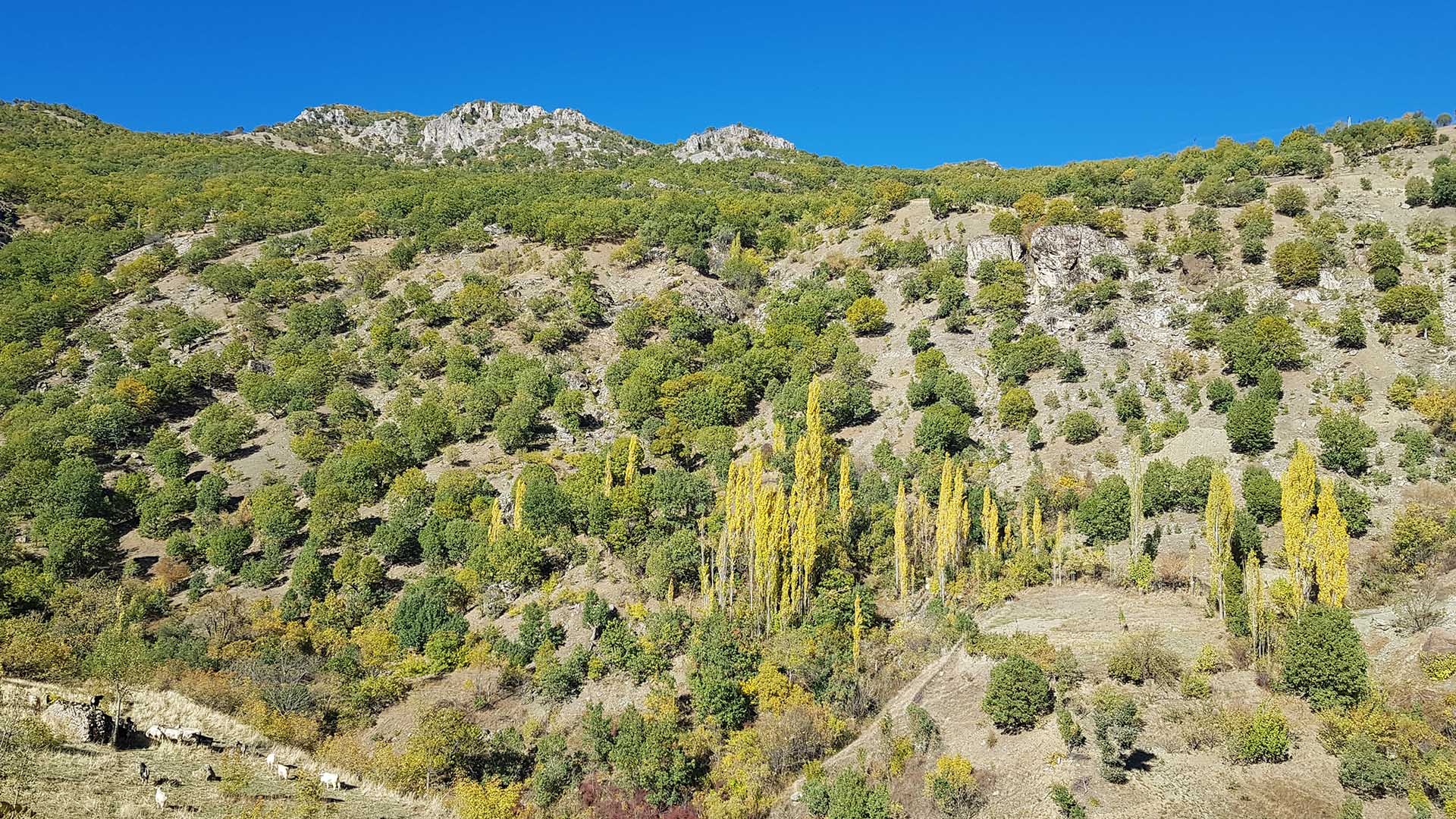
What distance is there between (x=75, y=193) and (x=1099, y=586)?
536ft

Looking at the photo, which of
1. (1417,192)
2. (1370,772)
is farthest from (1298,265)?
(1370,772)

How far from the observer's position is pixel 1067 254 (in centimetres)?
8631

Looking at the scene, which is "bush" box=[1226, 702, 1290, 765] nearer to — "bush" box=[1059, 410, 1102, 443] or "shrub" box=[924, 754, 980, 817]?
"shrub" box=[924, 754, 980, 817]

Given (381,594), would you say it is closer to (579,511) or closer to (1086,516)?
(579,511)

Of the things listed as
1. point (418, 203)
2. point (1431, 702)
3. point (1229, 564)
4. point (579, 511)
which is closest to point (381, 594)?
point (579, 511)

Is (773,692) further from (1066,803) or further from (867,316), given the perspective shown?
(867,316)

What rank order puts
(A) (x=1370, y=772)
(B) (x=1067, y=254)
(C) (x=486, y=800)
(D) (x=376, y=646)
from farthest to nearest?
(B) (x=1067, y=254)
(D) (x=376, y=646)
(C) (x=486, y=800)
(A) (x=1370, y=772)

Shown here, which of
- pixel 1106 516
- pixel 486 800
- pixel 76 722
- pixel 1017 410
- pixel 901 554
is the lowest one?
pixel 486 800

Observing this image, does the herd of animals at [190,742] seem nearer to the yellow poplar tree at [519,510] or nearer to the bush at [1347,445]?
the yellow poplar tree at [519,510]

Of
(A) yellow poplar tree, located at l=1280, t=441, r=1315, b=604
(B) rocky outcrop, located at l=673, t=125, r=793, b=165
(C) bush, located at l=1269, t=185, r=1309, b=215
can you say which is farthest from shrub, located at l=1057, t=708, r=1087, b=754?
(B) rocky outcrop, located at l=673, t=125, r=793, b=165

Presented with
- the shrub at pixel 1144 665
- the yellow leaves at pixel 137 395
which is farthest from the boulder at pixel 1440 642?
the yellow leaves at pixel 137 395

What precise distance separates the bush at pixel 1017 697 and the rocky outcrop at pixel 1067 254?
60.7 metres

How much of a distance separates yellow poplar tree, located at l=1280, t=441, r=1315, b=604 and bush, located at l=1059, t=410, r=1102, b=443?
26.3 metres

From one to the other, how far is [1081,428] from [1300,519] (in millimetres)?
27244
